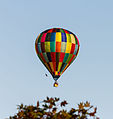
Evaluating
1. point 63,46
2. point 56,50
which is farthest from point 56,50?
point 63,46

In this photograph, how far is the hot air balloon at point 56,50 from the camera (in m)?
69.7

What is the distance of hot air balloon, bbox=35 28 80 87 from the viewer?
69.7 meters

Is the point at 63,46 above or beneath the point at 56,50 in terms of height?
above

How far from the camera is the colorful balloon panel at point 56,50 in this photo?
229ft

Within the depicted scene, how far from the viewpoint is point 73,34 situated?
2862 inches

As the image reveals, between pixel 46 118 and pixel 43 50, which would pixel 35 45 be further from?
pixel 46 118

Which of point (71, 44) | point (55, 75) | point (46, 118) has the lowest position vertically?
point (46, 118)

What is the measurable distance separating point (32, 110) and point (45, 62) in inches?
1355

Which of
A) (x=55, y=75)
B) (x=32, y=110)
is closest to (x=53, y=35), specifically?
(x=55, y=75)

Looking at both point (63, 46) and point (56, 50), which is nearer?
point (56, 50)

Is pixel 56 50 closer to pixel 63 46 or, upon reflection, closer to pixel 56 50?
pixel 56 50

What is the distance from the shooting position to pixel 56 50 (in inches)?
2739

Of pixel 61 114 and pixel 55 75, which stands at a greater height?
pixel 55 75

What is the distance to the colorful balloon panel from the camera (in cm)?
6969
